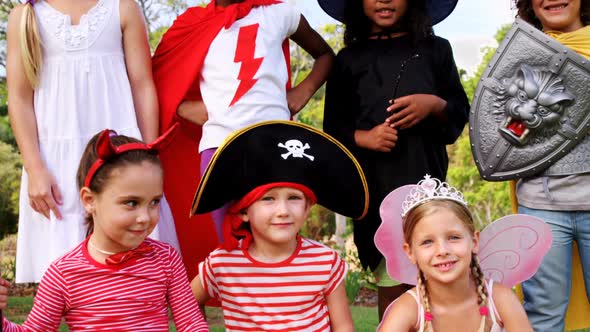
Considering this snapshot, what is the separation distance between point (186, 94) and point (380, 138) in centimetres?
95

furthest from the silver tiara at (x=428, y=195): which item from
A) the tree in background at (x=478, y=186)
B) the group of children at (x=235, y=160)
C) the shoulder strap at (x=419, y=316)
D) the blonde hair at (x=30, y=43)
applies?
the tree in background at (x=478, y=186)

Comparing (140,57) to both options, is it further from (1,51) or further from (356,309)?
(1,51)

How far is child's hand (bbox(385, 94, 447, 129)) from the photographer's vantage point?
3.61m

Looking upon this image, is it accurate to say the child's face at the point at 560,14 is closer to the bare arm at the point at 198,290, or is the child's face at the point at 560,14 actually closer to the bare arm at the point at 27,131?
the bare arm at the point at 198,290

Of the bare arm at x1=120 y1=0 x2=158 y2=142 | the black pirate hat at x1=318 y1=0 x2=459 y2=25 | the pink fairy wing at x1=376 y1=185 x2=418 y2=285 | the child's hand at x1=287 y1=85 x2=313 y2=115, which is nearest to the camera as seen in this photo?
the pink fairy wing at x1=376 y1=185 x2=418 y2=285

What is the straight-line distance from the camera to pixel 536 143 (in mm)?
3613

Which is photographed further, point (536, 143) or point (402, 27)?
point (402, 27)


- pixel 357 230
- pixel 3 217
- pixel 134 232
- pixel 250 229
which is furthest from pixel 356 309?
pixel 3 217

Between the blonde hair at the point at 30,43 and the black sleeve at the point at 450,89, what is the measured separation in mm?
1823

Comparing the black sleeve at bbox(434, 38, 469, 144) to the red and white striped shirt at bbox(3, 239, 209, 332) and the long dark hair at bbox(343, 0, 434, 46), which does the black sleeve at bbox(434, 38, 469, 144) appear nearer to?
the long dark hair at bbox(343, 0, 434, 46)

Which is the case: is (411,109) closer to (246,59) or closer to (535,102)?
(535,102)

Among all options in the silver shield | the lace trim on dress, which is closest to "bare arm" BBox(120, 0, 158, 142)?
the lace trim on dress

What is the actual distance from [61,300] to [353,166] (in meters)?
1.25

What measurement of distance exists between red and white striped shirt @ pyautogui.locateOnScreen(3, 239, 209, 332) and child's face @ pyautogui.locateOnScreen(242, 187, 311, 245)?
0.39 meters
